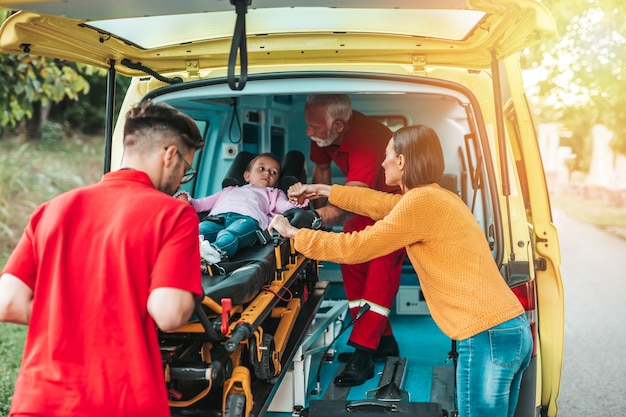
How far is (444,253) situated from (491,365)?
556 millimetres

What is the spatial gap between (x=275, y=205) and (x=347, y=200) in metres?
1.11

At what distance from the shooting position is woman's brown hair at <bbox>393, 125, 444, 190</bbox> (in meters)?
3.36

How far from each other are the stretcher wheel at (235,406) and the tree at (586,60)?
13192mm

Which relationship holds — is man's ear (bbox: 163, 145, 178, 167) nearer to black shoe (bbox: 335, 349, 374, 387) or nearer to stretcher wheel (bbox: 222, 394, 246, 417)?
stretcher wheel (bbox: 222, 394, 246, 417)

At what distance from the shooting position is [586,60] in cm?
1761

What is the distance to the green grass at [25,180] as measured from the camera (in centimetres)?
721

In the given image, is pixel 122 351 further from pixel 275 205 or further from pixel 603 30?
pixel 603 30

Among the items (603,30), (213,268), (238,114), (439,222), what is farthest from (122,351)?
(603,30)

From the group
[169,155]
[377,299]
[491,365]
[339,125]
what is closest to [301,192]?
[339,125]

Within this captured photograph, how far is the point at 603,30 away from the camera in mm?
16266

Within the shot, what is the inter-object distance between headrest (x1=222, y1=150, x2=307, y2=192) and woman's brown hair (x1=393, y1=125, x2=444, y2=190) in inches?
84.3

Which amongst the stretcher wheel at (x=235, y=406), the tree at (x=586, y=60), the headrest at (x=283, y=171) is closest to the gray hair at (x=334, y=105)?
the headrest at (x=283, y=171)

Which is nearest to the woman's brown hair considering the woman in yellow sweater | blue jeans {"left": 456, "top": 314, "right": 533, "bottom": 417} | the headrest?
the woman in yellow sweater

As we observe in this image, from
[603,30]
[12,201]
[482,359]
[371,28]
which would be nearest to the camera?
[482,359]
